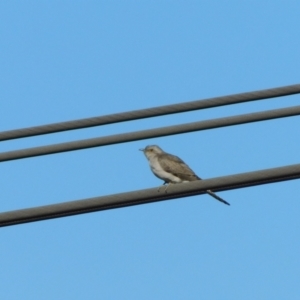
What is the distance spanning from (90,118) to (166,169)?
18.0 feet

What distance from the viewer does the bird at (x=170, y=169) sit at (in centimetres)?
1559

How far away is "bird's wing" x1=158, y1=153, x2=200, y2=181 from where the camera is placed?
1557 cm

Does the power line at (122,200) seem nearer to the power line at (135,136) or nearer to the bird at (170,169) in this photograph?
the power line at (135,136)

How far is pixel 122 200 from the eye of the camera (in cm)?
921

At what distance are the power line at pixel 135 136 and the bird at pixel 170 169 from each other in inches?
186

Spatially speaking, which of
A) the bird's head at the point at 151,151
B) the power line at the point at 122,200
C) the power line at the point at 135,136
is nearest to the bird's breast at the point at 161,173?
the bird's head at the point at 151,151

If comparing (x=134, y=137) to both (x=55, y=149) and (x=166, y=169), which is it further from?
(x=166, y=169)

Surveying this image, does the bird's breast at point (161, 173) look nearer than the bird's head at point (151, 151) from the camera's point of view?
Yes

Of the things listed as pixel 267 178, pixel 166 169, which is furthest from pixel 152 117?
pixel 166 169

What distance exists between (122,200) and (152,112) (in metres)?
1.50

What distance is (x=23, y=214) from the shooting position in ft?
30.2

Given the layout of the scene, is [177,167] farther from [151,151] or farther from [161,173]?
[151,151]

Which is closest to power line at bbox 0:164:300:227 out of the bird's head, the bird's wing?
the bird's wing

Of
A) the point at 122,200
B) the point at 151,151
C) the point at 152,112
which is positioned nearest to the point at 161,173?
the point at 151,151
